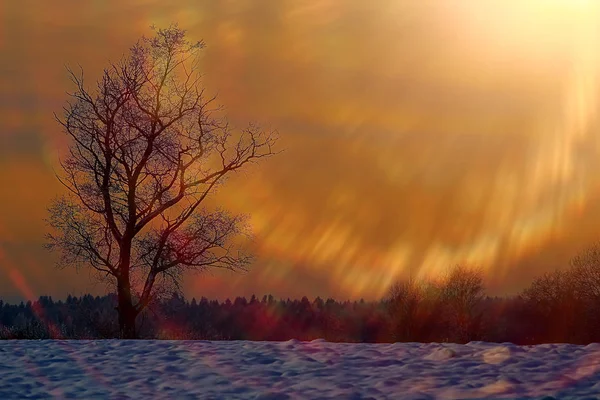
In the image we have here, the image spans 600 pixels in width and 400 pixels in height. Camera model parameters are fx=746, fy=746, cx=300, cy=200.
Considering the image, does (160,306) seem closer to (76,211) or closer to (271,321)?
(76,211)

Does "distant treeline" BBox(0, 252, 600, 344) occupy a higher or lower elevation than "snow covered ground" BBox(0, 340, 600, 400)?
higher

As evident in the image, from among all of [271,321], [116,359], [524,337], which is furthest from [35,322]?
[271,321]

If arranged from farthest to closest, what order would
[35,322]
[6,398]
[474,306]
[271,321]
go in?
1. [271,321]
2. [474,306]
3. [35,322]
4. [6,398]

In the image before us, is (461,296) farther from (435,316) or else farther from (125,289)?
(125,289)

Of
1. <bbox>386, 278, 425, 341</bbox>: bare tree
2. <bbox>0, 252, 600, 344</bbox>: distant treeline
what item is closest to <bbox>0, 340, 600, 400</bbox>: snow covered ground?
<bbox>0, 252, 600, 344</bbox>: distant treeline

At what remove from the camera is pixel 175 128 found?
→ 1053 inches

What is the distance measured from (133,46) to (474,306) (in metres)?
19.9

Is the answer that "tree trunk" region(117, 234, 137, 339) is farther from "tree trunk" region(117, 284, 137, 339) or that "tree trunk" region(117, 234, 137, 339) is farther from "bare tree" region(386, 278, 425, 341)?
"bare tree" region(386, 278, 425, 341)

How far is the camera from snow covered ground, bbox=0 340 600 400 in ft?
24.8

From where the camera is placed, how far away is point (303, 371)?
340 inches

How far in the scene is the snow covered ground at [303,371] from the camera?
757cm

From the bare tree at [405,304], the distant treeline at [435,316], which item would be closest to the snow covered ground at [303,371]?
the distant treeline at [435,316]

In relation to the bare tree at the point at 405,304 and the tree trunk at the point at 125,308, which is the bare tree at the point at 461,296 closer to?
the bare tree at the point at 405,304

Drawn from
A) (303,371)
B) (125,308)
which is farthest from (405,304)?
(303,371)
